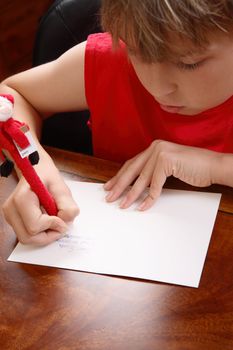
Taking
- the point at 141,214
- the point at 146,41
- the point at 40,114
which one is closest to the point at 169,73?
the point at 146,41

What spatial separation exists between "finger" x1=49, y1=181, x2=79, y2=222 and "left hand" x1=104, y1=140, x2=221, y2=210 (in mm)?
71

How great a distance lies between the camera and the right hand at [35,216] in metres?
0.79

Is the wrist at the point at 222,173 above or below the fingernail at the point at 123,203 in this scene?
below

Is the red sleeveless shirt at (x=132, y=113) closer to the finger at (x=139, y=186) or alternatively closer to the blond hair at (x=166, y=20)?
the finger at (x=139, y=186)

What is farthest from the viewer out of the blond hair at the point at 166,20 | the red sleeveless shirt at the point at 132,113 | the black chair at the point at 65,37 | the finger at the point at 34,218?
the black chair at the point at 65,37

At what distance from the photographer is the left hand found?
0.85 m

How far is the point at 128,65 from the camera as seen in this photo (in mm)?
1002

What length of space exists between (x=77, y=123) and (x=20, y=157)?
53 cm

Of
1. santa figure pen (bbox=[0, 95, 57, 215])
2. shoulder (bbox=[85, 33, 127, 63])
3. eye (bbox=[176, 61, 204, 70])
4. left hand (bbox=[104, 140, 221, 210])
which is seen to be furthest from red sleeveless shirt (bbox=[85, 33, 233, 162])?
santa figure pen (bbox=[0, 95, 57, 215])

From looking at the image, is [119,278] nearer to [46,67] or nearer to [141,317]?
[141,317]

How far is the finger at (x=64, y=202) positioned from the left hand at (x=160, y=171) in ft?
0.23

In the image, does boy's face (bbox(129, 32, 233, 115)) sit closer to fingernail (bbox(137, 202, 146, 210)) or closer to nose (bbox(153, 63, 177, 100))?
nose (bbox(153, 63, 177, 100))

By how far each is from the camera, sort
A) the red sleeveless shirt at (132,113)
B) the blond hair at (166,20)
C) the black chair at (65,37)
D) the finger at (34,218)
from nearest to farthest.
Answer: the blond hair at (166,20) < the finger at (34,218) < the red sleeveless shirt at (132,113) < the black chair at (65,37)

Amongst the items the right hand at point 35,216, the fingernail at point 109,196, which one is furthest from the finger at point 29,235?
the fingernail at point 109,196
